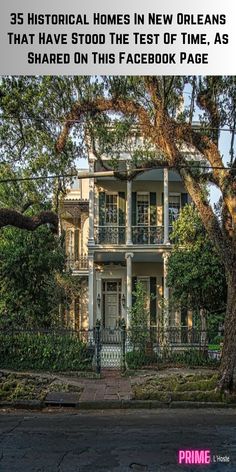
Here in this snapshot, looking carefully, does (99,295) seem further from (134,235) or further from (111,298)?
(134,235)

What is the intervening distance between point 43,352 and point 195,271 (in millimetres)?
4739

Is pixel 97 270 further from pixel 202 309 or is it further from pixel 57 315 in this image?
pixel 202 309

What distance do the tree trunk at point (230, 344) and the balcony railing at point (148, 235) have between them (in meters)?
9.41

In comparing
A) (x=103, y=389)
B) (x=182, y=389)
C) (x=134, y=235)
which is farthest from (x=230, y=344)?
(x=134, y=235)

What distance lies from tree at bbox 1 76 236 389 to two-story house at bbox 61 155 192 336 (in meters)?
5.65

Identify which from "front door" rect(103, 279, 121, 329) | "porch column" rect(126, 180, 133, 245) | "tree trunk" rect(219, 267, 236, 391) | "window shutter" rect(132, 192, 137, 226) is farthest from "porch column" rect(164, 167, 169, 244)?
"tree trunk" rect(219, 267, 236, 391)

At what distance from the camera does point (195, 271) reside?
14.4 m

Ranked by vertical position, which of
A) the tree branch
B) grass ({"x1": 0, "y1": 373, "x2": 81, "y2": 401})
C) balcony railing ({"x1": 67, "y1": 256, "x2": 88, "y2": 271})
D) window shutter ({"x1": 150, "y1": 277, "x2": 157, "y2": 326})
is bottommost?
grass ({"x1": 0, "y1": 373, "x2": 81, "y2": 401})

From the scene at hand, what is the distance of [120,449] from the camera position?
6.54m

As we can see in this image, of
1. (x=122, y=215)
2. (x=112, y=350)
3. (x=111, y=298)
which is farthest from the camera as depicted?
(x=111, y=298)

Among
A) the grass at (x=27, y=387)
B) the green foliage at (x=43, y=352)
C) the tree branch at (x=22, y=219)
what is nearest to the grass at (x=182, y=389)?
the grass at (x=27, y=387)

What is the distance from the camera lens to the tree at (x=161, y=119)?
10.8m

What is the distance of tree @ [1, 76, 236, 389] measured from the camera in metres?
10.8

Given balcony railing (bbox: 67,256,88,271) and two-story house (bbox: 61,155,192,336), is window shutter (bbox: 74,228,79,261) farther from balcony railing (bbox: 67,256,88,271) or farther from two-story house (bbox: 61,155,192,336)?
balcony railing (bbox: 67,256,88,271)
